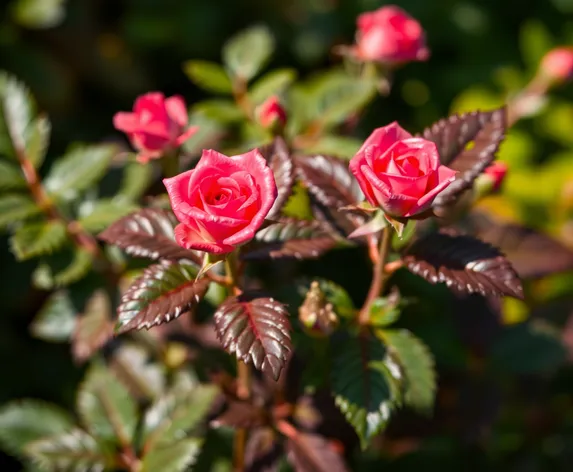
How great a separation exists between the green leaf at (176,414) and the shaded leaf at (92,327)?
164mm

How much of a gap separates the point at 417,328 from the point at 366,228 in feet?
1.78

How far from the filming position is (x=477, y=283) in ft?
2.67

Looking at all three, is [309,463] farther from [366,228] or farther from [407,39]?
[407,39]

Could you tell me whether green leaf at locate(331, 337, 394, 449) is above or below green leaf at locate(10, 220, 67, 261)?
below

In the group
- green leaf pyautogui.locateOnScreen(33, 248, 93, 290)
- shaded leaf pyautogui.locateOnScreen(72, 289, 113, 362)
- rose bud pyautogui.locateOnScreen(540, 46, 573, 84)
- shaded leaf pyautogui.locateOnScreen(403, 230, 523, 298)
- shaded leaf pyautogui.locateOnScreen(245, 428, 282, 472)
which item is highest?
shaded leaf pyautogui.locateOnScreen(403, 230, 523, 298)

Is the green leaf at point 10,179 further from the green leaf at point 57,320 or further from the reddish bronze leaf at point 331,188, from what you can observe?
the reddish bronze leaf at point 331,188

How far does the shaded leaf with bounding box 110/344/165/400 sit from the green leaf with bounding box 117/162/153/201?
0.34 m

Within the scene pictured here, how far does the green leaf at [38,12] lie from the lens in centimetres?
195

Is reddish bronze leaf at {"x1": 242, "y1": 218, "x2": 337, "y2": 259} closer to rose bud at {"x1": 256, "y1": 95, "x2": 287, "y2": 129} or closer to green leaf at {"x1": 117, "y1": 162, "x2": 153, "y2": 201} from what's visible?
rose bud at {"x1": 256, "y1": 95, "x2": 287, "y2": 129}

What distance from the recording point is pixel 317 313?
0.90 m

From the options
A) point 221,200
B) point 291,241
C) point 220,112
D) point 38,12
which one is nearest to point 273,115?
point 220,112

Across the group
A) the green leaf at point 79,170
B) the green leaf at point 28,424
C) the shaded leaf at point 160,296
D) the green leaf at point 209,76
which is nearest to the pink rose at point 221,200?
the shaded leaf at point 160,296

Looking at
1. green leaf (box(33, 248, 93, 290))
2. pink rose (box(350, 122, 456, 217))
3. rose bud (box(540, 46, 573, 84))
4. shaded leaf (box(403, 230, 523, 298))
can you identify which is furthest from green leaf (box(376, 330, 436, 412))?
rose bud (box(540, 46, 573, 84))

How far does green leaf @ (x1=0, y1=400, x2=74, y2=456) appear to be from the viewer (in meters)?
1.25
